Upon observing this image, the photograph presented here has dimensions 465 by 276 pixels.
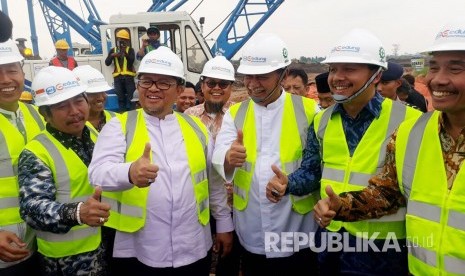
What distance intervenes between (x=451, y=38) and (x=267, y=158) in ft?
4.10

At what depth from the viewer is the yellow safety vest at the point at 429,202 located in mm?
1573

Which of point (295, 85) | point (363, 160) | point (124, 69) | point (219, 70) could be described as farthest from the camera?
point (124, 69)

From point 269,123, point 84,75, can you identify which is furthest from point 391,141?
point 84,75

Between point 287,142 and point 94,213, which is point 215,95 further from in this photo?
point 94,213

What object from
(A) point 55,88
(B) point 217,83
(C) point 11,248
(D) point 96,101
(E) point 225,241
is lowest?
(E) point 225,241

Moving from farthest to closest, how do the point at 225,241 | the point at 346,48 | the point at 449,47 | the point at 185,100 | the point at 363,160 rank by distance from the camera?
A: the point at 185,100
the point at 225,241
the point at 346,48
the point at 363,160
the point at 449,47

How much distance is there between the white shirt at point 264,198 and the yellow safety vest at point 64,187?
0.80m

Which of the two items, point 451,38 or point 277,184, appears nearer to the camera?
point 451,38

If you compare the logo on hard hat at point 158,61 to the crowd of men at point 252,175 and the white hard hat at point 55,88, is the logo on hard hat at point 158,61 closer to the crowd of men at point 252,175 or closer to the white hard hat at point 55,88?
the crowd of men at point 252,175

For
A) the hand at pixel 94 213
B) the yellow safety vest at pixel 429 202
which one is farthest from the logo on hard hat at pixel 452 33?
the hand at pixel 94 213

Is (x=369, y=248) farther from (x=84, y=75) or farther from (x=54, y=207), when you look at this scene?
(x=84, y=75)

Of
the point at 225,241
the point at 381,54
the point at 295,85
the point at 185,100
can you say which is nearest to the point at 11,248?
the point at 225,241

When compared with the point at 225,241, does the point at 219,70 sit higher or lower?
higher

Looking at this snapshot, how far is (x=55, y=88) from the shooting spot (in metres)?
2.30
